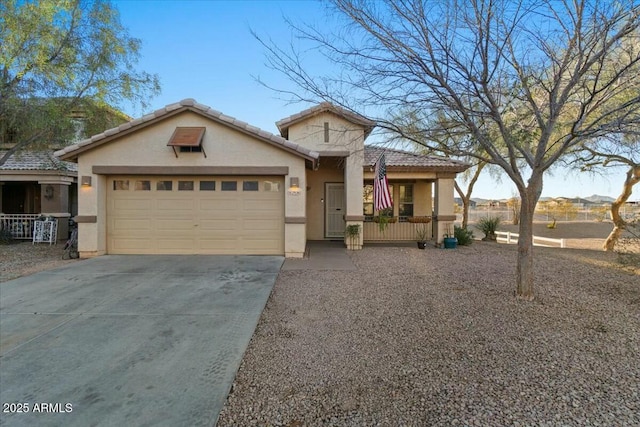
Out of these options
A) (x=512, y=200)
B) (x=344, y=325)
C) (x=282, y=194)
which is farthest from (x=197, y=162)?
(x=512, y=200)

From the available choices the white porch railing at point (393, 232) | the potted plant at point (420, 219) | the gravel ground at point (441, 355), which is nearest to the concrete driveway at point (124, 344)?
the gravel ground at point (441, 355)

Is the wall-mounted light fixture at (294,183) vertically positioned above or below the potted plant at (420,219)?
above

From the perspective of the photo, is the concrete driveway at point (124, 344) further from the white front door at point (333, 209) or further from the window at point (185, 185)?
the white front door at point (333, 209)

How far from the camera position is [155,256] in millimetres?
9602

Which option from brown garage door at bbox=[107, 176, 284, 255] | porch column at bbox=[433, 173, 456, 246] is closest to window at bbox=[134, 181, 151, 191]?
brown garage door at bbox=[107, 176, 284, 255]

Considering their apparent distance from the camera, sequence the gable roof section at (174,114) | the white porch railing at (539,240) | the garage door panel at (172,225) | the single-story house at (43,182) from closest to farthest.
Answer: the gable roof section at (174,114) < the garage door panel at (172,225) < the single-story house at (43,182) < the white porch railing at (539,240)

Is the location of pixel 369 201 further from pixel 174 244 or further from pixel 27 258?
pixel 27 258

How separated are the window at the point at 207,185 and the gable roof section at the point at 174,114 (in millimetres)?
1854

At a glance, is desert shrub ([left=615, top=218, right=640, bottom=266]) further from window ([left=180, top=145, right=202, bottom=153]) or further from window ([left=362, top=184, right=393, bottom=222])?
window ([left=180, top=145, right=202, bottom=153])

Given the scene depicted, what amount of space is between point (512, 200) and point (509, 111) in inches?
951

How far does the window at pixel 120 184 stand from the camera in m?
9.88

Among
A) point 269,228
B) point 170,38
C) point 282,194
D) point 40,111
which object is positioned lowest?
point 269,228

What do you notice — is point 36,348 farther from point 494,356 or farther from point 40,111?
point 40,111

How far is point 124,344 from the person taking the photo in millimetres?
4020
